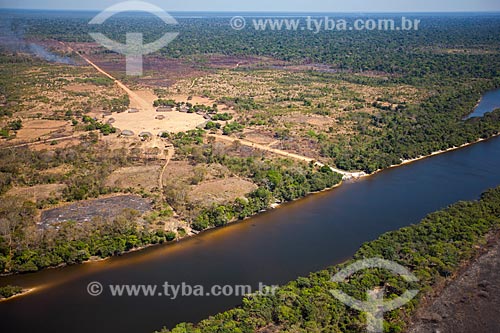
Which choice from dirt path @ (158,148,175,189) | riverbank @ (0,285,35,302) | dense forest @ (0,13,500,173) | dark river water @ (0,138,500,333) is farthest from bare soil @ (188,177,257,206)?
riverbank @ (0,285,35,302)

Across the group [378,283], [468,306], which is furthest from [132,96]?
[468,306]

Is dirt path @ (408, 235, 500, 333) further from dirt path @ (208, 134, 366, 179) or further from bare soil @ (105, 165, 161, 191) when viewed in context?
bare soil @ (105, 165, 161, 191)

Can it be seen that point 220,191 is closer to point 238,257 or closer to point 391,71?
point 238,257

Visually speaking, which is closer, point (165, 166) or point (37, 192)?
point (37, 192)

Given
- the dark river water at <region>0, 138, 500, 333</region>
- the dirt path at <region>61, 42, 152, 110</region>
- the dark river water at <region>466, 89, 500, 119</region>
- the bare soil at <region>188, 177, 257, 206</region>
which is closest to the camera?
the dark river water at <region>0, 138, 500, 333</region>

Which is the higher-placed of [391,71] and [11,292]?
[391,71]

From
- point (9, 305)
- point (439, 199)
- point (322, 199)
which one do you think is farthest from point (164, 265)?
point (439, 199)
